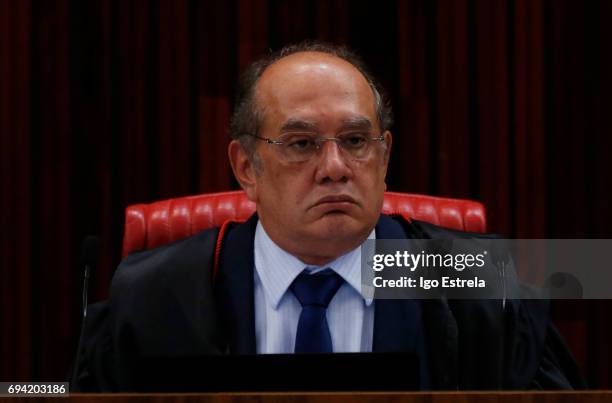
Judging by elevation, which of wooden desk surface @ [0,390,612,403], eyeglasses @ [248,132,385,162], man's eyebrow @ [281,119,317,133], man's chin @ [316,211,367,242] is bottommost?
wooden desk surface @ [0,390,612,403]

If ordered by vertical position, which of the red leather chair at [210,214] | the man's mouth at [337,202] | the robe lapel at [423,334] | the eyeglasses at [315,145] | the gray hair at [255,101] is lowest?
the robe lapel at [423,334]

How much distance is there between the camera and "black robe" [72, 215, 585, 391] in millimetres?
1270

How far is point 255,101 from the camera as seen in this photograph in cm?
140

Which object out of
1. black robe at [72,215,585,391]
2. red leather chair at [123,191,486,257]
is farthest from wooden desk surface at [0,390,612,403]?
red leather chair at [123,191,486,257]

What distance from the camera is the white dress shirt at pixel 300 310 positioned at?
1.30 meters

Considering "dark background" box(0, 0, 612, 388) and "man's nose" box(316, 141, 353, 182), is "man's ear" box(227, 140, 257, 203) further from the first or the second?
"dark background" box(0, 0, 612, 388)

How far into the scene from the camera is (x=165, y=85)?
94.4 inches

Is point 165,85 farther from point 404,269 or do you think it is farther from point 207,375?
point 207,375

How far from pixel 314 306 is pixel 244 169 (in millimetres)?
323

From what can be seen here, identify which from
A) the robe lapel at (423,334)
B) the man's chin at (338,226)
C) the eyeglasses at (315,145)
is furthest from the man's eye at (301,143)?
the robe lapel at (423,334)

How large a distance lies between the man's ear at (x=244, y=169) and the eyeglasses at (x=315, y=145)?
0.40 ft

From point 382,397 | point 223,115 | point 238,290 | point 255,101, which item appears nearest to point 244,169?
point 255,101

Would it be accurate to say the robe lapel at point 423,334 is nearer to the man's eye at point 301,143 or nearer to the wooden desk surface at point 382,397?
the man's eye at point 301,143

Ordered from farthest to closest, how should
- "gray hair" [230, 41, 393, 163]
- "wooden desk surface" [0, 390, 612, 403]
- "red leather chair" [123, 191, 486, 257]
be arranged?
1. "red leather chair" [123, 191, 486, 257]
2. "gray hair" [230, 41, 393, 163]
3. "wooden desk surface" [0, 390, 612, 403]
